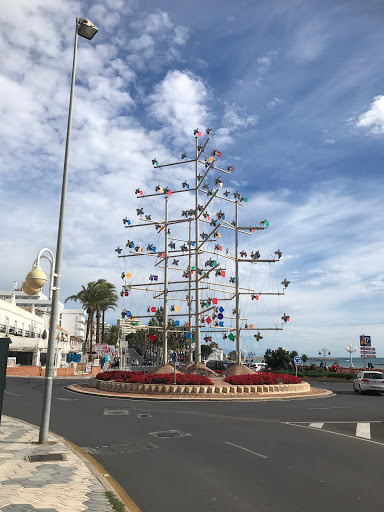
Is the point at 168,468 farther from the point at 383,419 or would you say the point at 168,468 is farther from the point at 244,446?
the point at 383,419

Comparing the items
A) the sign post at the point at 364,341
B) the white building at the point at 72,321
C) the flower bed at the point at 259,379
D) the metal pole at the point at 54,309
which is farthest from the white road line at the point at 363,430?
the white building at the point at 72,321

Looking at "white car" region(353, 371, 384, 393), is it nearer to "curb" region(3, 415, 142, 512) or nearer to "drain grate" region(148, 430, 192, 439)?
"drain grate" region(148, 430, 192, 439)

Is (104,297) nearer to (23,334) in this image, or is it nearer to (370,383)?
(23,334)

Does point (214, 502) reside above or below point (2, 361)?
below

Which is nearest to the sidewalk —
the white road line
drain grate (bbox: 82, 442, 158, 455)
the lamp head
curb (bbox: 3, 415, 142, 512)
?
curb (bbox: 3, 415, 142, 512)

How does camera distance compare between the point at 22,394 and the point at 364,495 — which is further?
the point at 22,394

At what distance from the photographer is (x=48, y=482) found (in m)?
7.04

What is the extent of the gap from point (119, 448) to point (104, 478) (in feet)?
9.59

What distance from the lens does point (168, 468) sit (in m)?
8.42

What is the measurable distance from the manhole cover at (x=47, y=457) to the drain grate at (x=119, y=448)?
977 millimetres

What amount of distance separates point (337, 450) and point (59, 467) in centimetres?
611

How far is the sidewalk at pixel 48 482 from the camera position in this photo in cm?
595

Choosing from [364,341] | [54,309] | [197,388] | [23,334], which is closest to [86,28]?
[54,309]

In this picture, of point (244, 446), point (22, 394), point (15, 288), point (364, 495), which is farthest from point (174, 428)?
point (15, 288)
